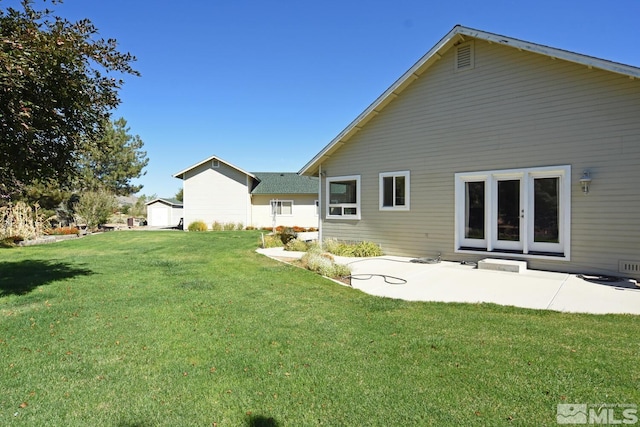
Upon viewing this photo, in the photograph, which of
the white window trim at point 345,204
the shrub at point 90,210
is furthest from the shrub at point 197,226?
the white window trim at point 345,204

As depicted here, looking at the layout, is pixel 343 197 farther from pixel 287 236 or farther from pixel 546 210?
pixel 546 210

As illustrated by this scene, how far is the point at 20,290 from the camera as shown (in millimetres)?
7012

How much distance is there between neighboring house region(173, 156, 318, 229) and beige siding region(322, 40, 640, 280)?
15.8 metres

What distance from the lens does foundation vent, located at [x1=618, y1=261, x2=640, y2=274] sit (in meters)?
7.58

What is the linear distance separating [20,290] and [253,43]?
39.3 feet

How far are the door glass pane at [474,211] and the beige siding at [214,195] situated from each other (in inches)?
808

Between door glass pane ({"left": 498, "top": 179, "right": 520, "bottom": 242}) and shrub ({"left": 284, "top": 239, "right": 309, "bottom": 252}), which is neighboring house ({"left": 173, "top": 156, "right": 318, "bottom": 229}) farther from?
door glass pane ({"left": 498, "top": 179, "right": 520, "bottom": 242})

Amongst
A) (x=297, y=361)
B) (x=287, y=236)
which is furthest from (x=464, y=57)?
(x=297, y=361)

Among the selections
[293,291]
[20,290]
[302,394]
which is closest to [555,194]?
[293,291]

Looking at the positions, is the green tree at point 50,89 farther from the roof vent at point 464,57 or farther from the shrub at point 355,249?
the roof vent at point 464,57

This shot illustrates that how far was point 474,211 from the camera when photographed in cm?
1007

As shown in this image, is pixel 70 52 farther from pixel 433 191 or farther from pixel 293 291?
pixel 433 191
